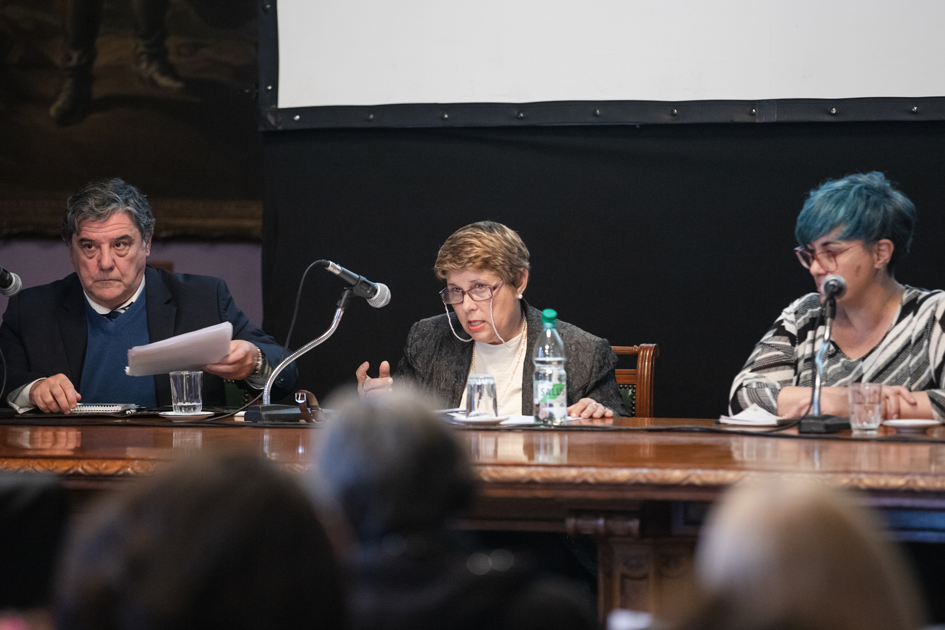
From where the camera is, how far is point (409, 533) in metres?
0.66

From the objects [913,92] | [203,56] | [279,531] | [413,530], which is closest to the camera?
[279,531]

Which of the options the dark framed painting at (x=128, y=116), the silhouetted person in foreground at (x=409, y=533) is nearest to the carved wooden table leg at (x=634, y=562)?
the silhouetted person in foreground at (x=409, y=533)

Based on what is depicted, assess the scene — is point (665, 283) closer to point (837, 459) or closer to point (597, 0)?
point (597, 0)

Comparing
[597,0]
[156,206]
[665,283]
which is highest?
[597,0]

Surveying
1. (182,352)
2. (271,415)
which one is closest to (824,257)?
(271,415)

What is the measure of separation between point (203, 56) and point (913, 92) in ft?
9.34

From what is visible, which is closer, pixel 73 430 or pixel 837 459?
pixel 837 459

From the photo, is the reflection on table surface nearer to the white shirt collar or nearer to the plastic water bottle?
the plastic water bottle

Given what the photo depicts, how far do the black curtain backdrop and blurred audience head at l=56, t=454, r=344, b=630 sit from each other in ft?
8.69

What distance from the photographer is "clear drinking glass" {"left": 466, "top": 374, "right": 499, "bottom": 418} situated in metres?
2.29

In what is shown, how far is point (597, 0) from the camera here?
3066mm

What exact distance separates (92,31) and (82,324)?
5.89 feet

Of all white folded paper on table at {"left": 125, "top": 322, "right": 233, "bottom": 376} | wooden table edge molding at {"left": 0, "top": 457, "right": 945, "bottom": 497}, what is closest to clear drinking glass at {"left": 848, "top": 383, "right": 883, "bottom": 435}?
wooden table edge molding at {"left": 0, "top": 457, "right": 945, "bottom": 497}

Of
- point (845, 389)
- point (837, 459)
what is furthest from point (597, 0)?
point (837, 459)
